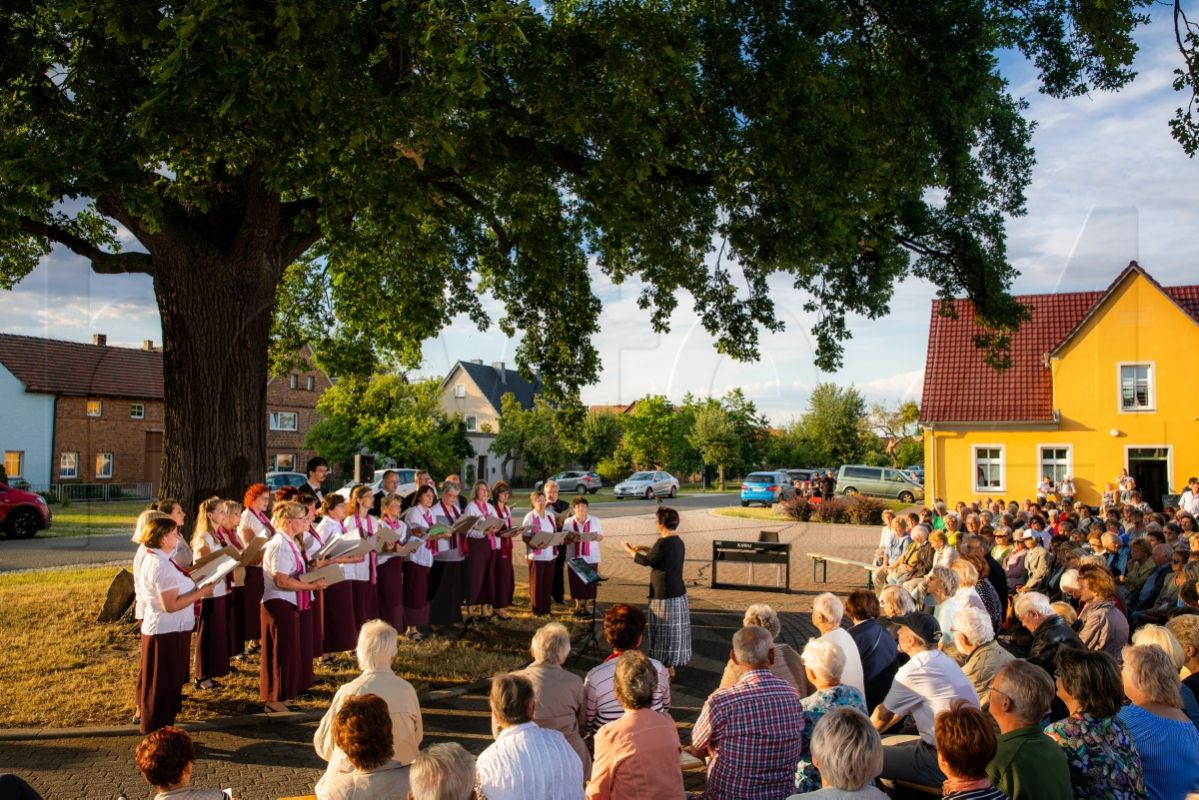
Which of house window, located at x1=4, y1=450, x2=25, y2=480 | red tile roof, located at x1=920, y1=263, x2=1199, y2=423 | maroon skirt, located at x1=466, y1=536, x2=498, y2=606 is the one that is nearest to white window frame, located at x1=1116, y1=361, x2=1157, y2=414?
red tile roof, located at x1=920, y1=263, x2=1199, y2=423

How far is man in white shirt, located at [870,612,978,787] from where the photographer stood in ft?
17.1

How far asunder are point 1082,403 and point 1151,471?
307 cm

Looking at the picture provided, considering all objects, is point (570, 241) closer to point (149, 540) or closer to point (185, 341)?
point (185, 341)

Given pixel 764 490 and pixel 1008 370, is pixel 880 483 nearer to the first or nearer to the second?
pixel 764 490

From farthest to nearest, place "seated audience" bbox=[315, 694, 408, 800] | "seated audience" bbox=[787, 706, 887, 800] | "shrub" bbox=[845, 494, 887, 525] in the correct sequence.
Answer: "shrub" bbox=[845, 494, 887, 525], "seated audience" bbox=[315, 694, 408, 800], "seated audience" bbox=[787, 706, 887, 800]

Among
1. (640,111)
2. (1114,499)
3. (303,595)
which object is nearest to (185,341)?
(303,595)

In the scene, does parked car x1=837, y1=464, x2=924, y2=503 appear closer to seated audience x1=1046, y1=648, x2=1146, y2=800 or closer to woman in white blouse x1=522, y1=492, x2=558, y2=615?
woman in white blouse x1=522, y1=492, x2=558, y2=615

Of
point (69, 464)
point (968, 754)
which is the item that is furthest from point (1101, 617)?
point (69, 464)

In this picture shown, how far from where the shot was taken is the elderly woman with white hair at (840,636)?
5.81 meters

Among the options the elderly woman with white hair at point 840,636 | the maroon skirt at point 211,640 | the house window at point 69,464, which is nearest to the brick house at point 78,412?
the house window at point 69,464

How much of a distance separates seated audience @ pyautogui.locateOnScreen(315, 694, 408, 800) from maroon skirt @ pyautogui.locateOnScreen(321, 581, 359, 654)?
565 centimetres

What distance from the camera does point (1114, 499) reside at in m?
22.8

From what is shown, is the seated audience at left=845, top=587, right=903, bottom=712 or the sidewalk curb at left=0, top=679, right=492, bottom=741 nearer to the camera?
the seated audience at left=845, top=587, right=903, bottom=712

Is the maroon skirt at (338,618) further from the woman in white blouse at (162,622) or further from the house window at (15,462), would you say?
the house window at (15,462)
